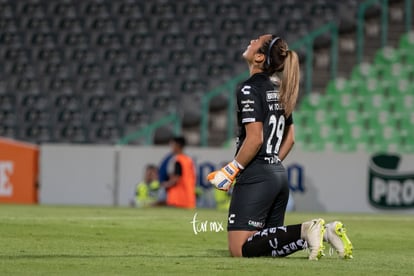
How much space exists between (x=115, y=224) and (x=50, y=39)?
1539cm

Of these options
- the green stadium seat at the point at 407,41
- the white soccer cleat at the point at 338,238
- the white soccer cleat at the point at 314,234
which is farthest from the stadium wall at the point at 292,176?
the white soccer cleat at the point at 314,234

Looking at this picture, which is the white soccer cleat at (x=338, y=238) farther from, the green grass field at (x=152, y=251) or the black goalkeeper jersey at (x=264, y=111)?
the black goalkeeper jersey at (x=264, y=111)

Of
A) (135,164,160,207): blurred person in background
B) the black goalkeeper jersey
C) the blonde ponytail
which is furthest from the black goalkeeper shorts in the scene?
(135,164,160,207): blurred person in background

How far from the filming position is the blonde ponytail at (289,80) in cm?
838

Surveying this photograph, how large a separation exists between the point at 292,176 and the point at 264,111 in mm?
13712

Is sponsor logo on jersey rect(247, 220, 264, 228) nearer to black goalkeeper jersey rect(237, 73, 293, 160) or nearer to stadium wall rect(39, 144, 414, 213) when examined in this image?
black goalkeeper jersey rect(237, 73, 293, 160)

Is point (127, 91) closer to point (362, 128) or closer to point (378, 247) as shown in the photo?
point (362, 128)

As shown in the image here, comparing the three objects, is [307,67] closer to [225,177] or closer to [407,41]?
[407,41]

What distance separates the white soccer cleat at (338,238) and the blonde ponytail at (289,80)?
109 cm

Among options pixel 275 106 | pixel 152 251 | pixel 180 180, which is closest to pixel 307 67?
pixel 180 180

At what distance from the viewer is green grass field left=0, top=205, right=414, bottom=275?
7422mm

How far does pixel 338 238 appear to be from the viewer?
321 inches

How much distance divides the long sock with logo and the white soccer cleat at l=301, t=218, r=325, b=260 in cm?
6

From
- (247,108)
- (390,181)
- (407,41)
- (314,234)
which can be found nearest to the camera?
(314,234)
